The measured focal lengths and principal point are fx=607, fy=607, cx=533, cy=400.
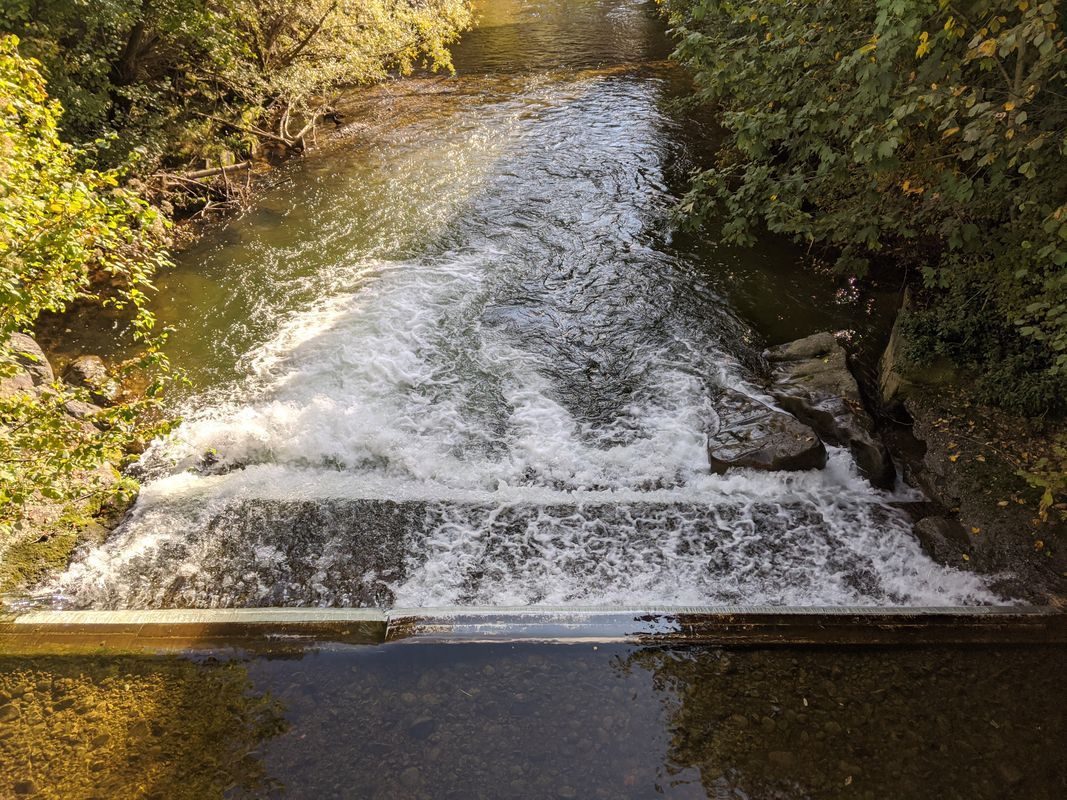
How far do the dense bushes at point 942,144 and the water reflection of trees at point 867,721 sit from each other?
264cm

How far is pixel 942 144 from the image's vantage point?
705 cm

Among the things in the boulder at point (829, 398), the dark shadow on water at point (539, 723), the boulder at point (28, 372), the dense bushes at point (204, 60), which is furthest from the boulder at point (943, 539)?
the dense bushes at point (204, 60)

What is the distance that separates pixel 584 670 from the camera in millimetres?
4898

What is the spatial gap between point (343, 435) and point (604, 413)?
334 cm

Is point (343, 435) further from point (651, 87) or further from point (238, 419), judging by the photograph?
point (651, 87)

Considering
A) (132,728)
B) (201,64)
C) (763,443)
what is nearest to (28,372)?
(132,728)

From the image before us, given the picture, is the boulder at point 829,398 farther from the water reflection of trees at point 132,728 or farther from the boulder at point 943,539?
the water reflection of trees at point 132,728

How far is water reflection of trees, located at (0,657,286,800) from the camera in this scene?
13.6 ft

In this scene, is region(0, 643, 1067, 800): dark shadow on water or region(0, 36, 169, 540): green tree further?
region(0, 36, 169, 540): green tree

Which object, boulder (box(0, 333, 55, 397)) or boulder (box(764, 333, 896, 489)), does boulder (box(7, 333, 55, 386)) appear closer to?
boulder (box(0, 333, 55, 397))

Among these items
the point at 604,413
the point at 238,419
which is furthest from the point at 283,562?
the point at 604,413

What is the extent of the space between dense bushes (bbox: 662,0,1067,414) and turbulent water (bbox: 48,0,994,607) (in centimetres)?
223

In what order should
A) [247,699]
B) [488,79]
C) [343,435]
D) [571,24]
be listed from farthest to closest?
[571,24] → [488,79] → [343,435] → [247,699]

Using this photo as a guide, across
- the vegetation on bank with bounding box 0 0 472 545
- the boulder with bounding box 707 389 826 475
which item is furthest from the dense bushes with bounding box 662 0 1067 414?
the vegetation on bank with bounding box 0 0 472 545
